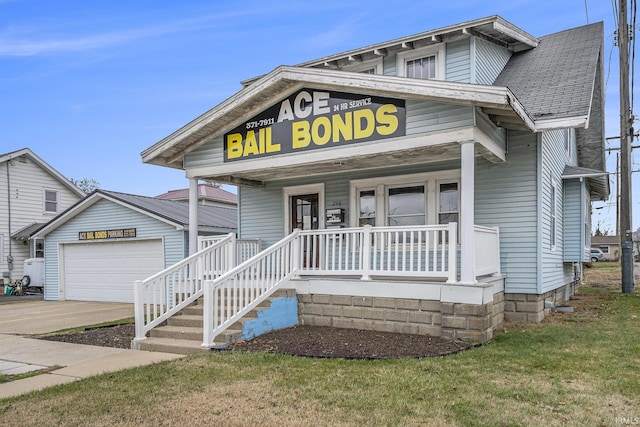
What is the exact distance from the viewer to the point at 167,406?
183 inches

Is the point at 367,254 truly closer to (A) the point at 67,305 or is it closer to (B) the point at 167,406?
(B) the point at 167,406

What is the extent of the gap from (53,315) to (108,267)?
3.78m

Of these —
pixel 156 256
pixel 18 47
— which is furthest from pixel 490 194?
pixel 18 47

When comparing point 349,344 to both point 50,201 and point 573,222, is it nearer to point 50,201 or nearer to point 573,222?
point 573,222

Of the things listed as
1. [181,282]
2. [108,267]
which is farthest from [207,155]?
[108,267]

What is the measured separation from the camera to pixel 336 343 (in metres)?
7.40

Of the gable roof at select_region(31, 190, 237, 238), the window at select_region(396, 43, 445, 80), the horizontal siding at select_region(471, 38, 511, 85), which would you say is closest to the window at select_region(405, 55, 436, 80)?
the window at select_region(396, 43, 445, 80)

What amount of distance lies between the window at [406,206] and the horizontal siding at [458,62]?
2567 millimetres

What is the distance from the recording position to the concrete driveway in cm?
1078

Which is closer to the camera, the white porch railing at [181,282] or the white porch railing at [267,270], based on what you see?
the white porch railing at [267,270]

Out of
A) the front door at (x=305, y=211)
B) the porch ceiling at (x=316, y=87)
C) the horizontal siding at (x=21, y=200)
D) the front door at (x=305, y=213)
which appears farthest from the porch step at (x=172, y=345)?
the horizontal siding at (x=21, y=200)

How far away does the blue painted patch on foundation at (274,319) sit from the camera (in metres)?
7.87

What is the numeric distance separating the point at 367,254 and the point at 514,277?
10.8 feet

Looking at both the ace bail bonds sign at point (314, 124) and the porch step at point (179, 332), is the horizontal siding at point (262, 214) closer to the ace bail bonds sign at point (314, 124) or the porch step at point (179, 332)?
the ace bail bonds sign at point (314, 124)
